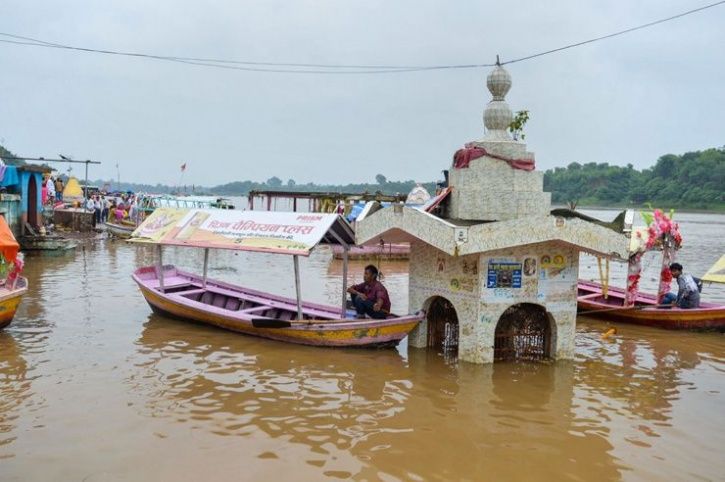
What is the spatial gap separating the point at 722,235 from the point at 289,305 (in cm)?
4714

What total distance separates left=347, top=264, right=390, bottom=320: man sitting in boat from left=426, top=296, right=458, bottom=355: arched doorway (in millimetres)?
840

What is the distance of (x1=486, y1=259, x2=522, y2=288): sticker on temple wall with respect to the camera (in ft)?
30.9

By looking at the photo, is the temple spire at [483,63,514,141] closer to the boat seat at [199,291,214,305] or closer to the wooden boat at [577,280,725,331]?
the wooden boat at [577,280,725,331]

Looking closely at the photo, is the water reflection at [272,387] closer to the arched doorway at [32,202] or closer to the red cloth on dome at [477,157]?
the red cloth on dome at [477,157]

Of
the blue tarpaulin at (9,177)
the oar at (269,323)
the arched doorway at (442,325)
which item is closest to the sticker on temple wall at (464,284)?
the arched doorway at (442,325)

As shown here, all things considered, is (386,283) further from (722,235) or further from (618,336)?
(722,235)

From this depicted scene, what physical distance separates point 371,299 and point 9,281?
7293mm

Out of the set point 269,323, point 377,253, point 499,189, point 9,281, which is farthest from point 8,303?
point 377,253

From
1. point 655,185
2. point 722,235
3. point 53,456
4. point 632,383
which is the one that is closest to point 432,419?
point 632,383

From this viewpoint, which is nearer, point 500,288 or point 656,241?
point 500,288

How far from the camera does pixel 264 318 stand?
35.2ft

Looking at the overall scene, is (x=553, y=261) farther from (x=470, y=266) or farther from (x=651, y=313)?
(x=651, y=313)

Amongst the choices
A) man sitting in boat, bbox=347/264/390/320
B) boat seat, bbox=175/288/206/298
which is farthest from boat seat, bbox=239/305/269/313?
man sitting in boat, bbox=347/264/390/320

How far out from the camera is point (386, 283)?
68.6 feet
